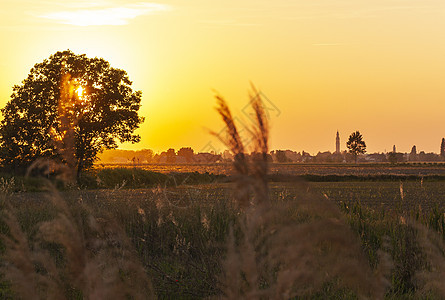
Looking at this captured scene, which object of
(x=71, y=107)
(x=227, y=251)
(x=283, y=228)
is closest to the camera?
(x=283, y=228)

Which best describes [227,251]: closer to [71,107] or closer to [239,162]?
[239,162]

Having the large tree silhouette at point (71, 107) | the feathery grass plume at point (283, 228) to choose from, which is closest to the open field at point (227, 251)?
the feathery grass plume at point (283, 228)

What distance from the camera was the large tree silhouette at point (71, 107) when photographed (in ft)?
122

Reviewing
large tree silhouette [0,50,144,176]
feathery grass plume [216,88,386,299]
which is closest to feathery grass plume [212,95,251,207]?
feathery grass plume [216,88,386,299]

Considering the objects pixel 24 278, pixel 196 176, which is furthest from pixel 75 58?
pixel 24 278

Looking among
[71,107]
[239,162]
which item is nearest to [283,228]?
[239,162]

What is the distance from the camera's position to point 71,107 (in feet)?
118

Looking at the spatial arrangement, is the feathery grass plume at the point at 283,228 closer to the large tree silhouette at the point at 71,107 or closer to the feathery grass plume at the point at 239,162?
the feathery grass plume at the point at 239,162

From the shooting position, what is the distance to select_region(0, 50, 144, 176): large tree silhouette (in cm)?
3706

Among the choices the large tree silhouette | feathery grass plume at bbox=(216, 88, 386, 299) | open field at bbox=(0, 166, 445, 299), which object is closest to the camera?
feathery grass plume at bbox=(216, 88, 386, 299)

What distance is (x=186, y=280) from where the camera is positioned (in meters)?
6.98

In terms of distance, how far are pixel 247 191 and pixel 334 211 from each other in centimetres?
39

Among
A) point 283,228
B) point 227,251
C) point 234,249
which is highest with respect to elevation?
point 283,228

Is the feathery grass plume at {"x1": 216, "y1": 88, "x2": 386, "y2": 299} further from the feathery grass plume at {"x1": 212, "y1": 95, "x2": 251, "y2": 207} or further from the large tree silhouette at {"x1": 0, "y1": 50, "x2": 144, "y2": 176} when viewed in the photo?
the large tree silhouette at {"x1": 0, "y1": 50, "x2": 144, "y2": 176}
